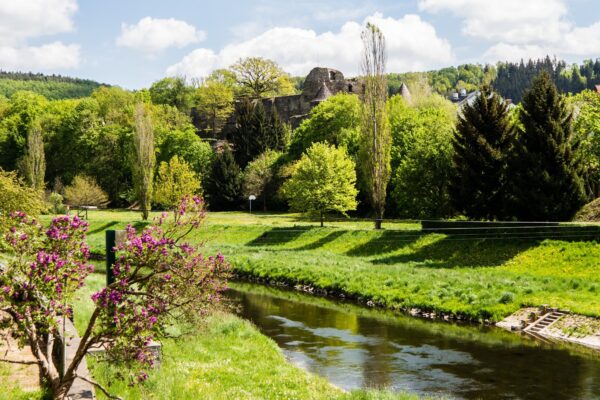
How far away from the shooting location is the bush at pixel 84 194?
71.4 meters

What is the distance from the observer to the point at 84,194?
71.6 meters

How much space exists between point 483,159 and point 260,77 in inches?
3017

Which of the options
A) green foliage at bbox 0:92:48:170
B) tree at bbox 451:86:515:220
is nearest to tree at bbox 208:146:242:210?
green foliage at bbox 0:92:48:170

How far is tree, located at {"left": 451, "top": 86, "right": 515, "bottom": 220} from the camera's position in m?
37.0

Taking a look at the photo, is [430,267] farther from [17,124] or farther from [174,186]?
[17,124]

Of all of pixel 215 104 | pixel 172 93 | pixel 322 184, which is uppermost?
pixel 172 93

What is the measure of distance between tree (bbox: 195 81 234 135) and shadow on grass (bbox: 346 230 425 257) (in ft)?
197

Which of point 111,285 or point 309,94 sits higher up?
point 309,94

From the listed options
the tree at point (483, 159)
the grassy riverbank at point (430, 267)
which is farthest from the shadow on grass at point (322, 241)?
the tree at point (483, 159)

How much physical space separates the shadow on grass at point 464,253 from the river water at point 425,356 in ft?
28.6

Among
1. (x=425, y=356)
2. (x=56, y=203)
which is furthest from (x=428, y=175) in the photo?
(x=56, y=203)

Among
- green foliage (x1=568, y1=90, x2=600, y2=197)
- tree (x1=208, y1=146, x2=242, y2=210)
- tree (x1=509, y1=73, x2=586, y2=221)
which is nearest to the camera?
tree (x1=509, y1=73, x2=586, y2=221)

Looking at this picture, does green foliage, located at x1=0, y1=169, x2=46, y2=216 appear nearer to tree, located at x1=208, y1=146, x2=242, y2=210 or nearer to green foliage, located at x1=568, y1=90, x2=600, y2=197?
green foliage, located at x1=568, y1=90, x2=600, y2=197

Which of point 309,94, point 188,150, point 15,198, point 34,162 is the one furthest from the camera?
point 309,94
